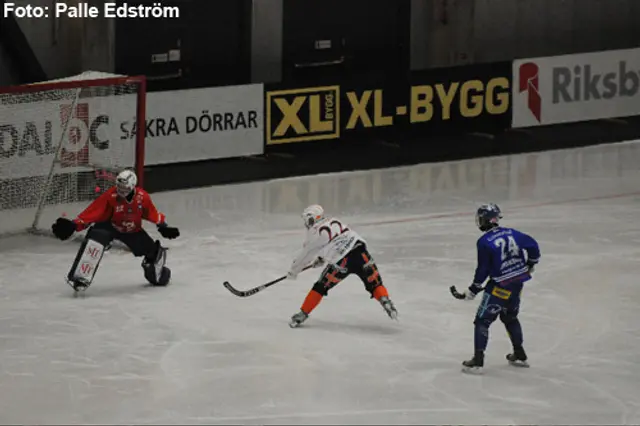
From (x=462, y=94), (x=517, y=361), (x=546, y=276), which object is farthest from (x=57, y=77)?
(x=517, y=361)

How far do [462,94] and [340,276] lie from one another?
30.7ft

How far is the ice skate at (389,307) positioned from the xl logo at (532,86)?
9493 millimetres

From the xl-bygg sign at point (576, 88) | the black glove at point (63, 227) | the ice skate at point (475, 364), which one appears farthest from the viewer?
the xl-bygg sign at point (576, 88)

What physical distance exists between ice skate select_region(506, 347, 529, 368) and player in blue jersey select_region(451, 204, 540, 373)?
398mm

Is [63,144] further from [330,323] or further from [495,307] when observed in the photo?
[495,307]

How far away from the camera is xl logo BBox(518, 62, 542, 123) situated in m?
23.4

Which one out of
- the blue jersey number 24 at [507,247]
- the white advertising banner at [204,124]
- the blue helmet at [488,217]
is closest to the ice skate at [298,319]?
the blue helmet at [488,217]

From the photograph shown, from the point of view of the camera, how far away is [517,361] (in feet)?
44.0

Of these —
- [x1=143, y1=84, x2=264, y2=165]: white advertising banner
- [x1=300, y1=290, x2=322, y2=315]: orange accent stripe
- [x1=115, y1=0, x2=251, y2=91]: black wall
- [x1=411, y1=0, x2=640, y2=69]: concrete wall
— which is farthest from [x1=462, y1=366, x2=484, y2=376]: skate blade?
[x1=411, y1=0, x2=640, y2=69]: concrete wall

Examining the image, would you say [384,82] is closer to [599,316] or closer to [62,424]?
[599,316]

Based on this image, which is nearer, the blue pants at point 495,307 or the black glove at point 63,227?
the blue pants at point 495,307

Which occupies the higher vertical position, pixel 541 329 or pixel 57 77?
pixel 57 77

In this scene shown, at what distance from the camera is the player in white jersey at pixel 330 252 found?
14.0 m

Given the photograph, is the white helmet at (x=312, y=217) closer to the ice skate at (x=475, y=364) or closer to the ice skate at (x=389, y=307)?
the ice skate at (x=389, y=307)
